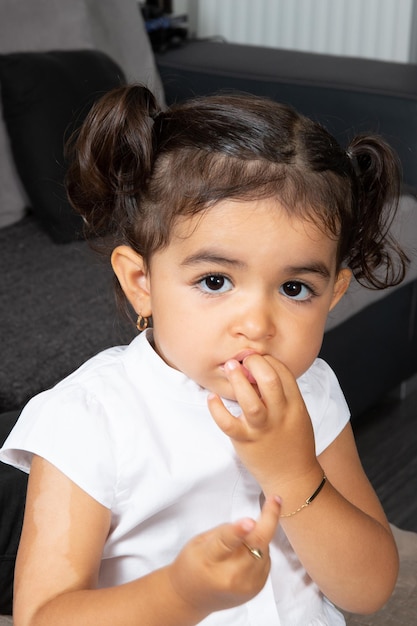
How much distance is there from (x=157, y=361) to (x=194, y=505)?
0.50ft

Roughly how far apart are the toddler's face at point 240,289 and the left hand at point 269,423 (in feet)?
0.09

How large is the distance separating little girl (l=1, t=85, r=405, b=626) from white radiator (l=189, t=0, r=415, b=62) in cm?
229

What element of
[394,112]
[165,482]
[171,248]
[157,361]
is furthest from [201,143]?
[394,112]

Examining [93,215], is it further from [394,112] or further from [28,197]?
[394,112]

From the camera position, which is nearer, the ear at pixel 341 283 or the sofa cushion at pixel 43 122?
the ear at pixel 341 283

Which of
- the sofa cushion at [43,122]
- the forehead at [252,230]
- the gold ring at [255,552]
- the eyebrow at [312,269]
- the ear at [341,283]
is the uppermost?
the forehead at [252,230]

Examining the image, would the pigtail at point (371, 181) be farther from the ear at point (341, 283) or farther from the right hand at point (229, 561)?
the right hand at point (229, 561)

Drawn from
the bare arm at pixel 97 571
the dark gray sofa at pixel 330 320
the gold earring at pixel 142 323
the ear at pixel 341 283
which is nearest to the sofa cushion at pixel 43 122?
the dark gray sofa at pixel 330 320

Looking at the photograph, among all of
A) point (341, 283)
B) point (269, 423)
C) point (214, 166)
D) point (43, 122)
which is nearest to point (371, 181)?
point (341, 283)

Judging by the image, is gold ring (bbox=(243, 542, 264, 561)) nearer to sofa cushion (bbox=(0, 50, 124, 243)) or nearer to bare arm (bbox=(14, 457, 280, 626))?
bare arm (bbox=(14, 457, 280, 626))

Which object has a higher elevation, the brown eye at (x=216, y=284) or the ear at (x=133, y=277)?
the brown eye at (x=216, y=284)

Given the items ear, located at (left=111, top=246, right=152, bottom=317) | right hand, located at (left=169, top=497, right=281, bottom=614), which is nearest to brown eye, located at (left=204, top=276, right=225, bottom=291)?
ear, located at (left=111, top=246, right=152, bottom=317)

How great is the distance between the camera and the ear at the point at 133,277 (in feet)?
3.45

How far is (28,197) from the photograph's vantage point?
2.34 m
